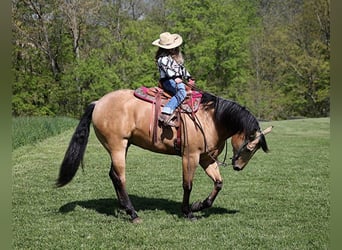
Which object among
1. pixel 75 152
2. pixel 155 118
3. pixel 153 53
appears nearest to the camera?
pixel 155 118

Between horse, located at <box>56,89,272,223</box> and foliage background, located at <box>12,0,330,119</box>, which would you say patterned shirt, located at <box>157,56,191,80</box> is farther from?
foliage background, located at <box>12,0,330,119</box>

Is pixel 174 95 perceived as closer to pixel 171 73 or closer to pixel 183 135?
pixel 171 73

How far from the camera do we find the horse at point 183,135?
16.0ft

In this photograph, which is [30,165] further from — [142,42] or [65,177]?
[142,42]

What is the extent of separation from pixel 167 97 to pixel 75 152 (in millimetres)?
1361

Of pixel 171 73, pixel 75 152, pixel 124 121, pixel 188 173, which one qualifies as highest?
pixel 171 73

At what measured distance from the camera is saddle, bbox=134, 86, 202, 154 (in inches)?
195

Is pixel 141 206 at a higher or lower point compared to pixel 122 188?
lower

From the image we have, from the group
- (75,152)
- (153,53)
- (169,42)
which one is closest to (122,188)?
(75,152)

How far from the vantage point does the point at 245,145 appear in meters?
4.82

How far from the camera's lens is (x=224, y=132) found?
502 cm

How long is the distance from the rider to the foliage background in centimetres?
2339

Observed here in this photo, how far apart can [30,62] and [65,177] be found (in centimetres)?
2505

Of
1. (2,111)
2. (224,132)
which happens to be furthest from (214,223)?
(2,111)
